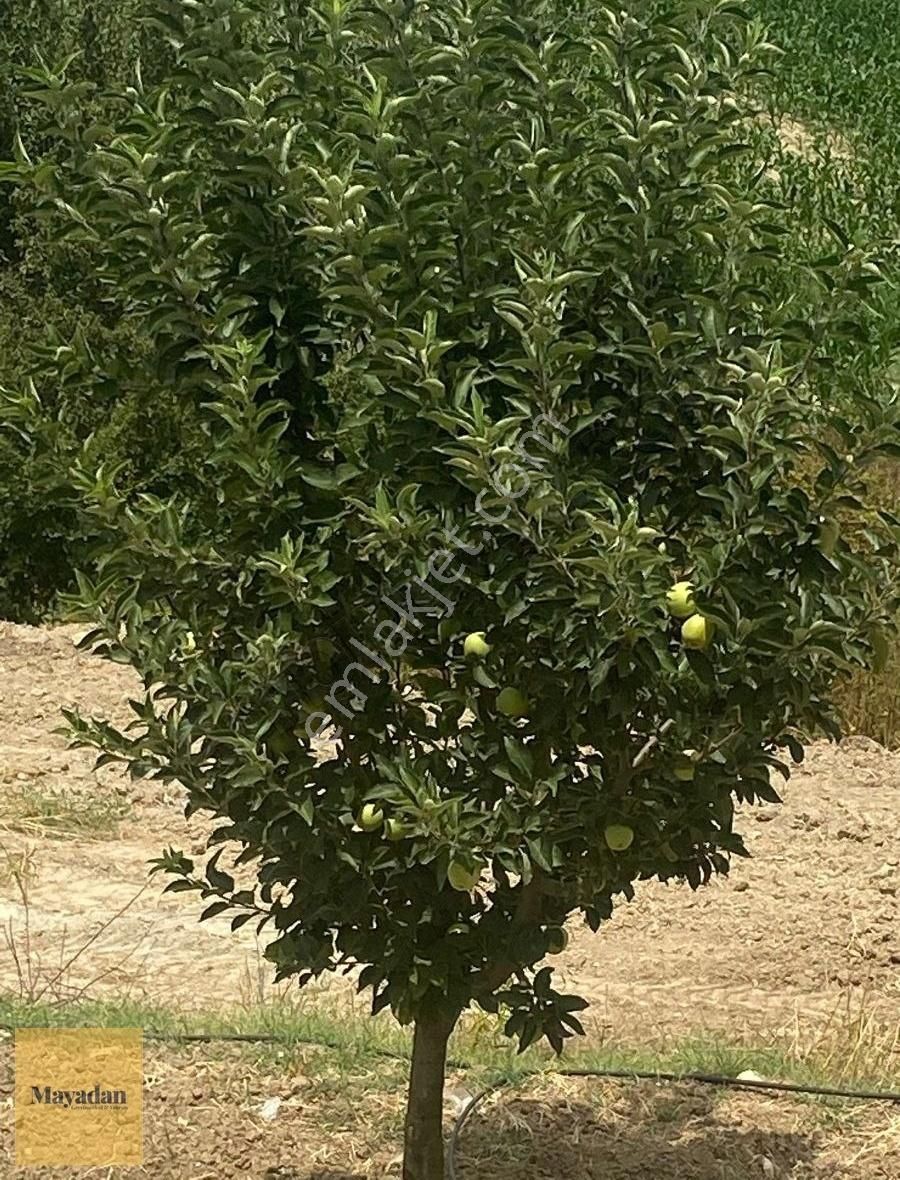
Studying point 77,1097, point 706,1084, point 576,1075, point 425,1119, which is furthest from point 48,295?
point 425,1119

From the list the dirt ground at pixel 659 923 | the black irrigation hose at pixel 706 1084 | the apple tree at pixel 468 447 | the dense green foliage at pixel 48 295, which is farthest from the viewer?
the dense green foliage at pixel 48 295

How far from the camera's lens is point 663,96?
297 cm

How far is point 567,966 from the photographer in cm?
644

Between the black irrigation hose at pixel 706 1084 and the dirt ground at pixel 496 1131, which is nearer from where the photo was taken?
the dirt ground at pixel 496 1131

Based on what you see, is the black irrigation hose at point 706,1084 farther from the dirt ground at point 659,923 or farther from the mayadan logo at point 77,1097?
the dirt ground at point 659,923

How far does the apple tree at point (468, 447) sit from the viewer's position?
282cm

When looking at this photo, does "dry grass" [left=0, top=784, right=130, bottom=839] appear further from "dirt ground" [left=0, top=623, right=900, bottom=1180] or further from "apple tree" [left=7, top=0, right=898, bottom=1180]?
"apple tree" [left=7, top=0, right=898, bottom=1180]

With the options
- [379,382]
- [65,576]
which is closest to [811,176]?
[65,576]

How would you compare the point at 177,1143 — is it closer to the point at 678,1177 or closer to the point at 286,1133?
the point at 286,1133

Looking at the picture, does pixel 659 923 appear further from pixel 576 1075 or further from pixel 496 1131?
pixel 496 1131

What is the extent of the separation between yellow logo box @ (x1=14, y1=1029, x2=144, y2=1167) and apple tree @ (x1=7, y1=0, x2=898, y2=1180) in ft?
4.13

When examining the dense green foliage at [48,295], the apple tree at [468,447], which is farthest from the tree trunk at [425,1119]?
the dense green foliage at [48,295]

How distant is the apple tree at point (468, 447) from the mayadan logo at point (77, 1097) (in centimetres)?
137

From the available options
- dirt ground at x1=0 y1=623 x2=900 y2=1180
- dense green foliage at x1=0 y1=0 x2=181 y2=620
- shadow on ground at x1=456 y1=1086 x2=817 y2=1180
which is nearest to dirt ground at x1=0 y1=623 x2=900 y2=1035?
dirt ground at x1=0 y1=623 x2=900 y2=1180
